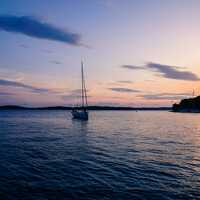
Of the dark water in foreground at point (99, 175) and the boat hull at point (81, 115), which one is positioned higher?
the boat hull at point (81, 115)

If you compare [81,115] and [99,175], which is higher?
[81,115]

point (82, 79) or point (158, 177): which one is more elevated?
point (82, 79)

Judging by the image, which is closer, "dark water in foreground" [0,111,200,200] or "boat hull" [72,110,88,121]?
"dark water in foreground" [0,111,200,200]

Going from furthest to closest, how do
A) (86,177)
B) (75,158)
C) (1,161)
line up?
(75,158) < (1,161) < (86,177)

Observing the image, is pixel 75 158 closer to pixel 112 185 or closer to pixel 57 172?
pixel 57 172

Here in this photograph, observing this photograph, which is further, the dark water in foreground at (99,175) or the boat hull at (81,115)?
the boat hull at (81,115)

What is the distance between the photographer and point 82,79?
270 ft

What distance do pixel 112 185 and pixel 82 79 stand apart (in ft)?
222

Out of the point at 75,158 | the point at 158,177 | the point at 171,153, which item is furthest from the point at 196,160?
the point at 75,158

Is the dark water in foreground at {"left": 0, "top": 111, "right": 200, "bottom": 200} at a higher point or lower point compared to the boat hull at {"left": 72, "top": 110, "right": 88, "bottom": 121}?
lower

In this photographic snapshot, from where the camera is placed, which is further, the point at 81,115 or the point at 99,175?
the point at 81,115

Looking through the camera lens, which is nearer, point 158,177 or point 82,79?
point 158,177

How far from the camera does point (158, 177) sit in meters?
18.3

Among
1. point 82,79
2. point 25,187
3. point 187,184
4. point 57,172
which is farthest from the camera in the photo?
point 82,79
